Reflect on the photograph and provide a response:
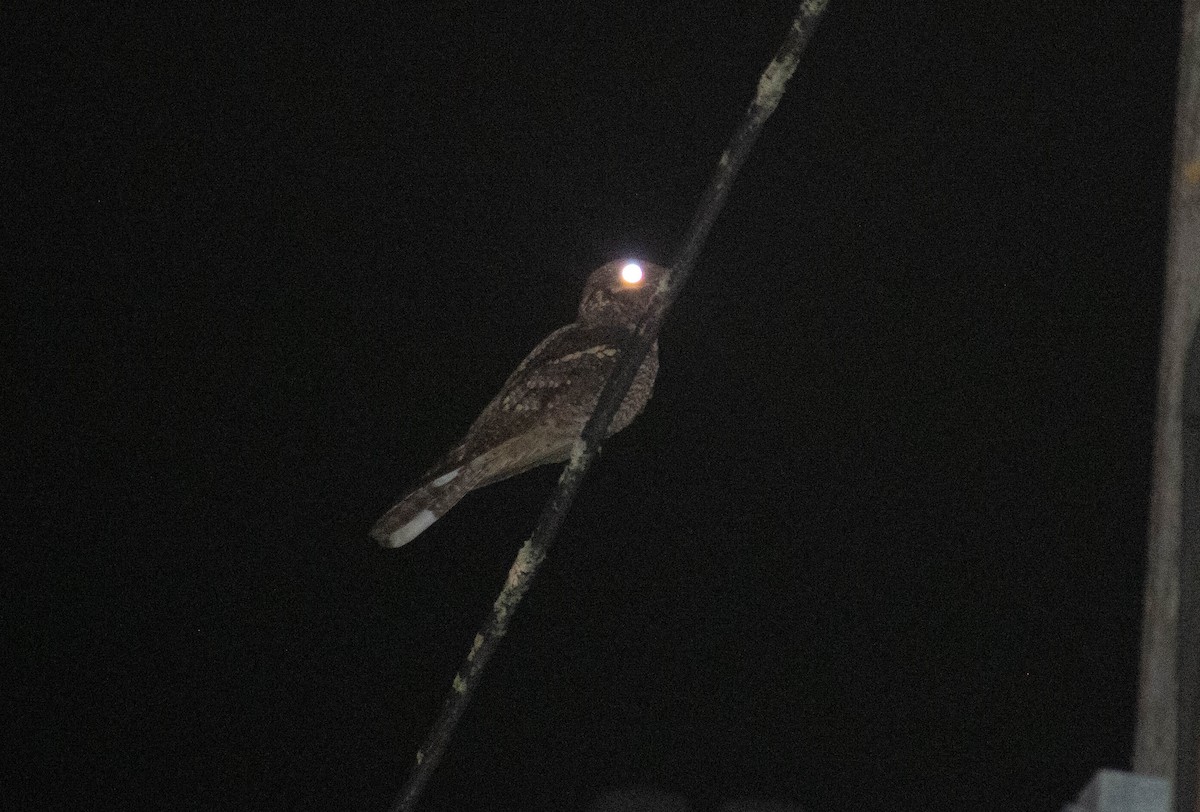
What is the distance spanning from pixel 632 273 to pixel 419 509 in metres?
0.60

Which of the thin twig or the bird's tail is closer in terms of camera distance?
the thin twig

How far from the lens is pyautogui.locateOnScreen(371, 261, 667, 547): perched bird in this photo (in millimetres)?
2508

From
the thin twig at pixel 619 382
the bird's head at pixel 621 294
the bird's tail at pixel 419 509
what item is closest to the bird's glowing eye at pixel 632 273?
the bird's head at pixel 621 294

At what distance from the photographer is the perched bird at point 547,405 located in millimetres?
2508

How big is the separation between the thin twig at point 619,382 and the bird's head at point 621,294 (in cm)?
100

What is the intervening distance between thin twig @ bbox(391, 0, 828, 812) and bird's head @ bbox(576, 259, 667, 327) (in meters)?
1.00

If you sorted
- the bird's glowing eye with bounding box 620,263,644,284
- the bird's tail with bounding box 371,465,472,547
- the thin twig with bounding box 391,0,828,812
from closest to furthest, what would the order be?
the thin twig with bounding box 391,0,828,812
the bird's tail with bounding box 371,465,472,547
the bird's glowing eye with bounding box 620,263,644,284

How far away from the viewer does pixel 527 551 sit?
5.77ft

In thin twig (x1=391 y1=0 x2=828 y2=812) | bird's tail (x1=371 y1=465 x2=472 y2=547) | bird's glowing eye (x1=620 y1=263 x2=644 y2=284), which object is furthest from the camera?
bird's glowing eye (x1=620 y1=263 x2=644 y2=284)

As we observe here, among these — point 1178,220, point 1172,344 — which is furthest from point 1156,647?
point 1178,220

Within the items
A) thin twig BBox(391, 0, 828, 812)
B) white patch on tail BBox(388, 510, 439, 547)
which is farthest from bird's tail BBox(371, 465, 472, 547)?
thin twig BBox(391, 0, 828, 812)

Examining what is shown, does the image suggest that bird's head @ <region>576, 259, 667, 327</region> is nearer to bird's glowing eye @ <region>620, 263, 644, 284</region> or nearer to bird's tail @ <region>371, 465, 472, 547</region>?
bird's glowing eye @ <region>620, 263, 644, 284</region>

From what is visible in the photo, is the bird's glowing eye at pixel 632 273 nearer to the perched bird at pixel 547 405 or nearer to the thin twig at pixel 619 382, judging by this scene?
Result: the perched bird at pixel 547 405

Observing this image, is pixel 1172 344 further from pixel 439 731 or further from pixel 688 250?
pixel 439 731
